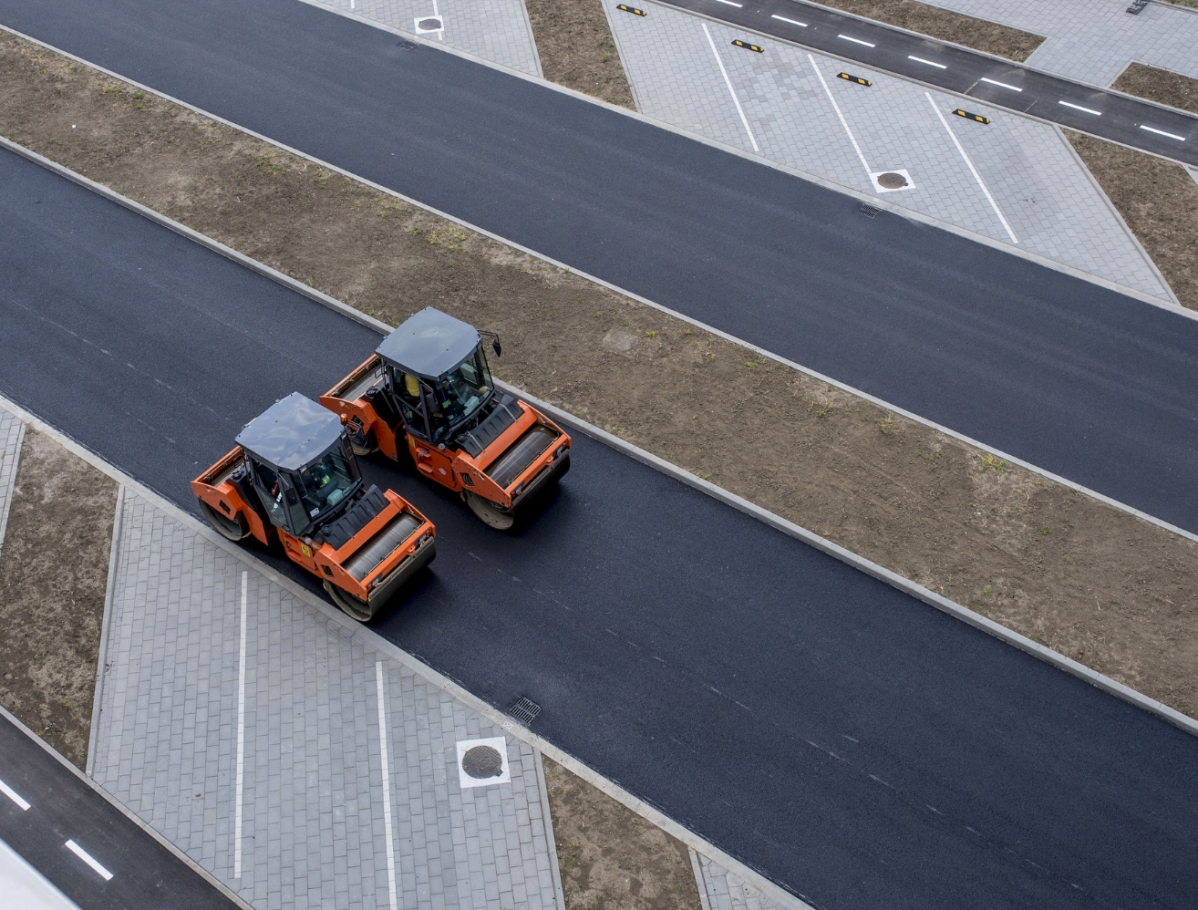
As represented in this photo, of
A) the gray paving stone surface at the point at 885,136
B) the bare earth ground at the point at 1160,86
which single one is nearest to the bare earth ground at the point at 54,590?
the gray paving stone surface at the point at 885,136

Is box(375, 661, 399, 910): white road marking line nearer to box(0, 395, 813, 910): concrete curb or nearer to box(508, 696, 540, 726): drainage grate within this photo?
box(0, 395, 813, 910): concrete curb

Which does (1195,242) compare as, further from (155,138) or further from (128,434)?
(155,138)

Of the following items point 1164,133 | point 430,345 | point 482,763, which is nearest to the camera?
point 482,763

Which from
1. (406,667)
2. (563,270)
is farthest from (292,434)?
(563,270)

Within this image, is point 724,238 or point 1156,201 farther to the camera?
point 1156,201

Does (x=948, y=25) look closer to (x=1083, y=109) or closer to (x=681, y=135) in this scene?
(x=1083, y=109)

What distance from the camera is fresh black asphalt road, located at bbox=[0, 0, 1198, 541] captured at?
725 inches

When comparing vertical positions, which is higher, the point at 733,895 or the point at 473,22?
the point at 473,22

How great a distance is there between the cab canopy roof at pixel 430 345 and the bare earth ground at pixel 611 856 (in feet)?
19.7

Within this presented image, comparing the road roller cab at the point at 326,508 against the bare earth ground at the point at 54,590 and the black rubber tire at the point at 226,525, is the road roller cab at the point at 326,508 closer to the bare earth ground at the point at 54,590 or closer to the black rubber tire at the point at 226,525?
the black rubber tire at the point at 226,525

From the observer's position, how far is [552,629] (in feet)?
50.0

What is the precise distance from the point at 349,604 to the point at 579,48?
55.2ft

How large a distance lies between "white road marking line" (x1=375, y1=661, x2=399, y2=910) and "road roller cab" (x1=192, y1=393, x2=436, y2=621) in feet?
4.20

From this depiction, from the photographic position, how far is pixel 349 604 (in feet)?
49.8
